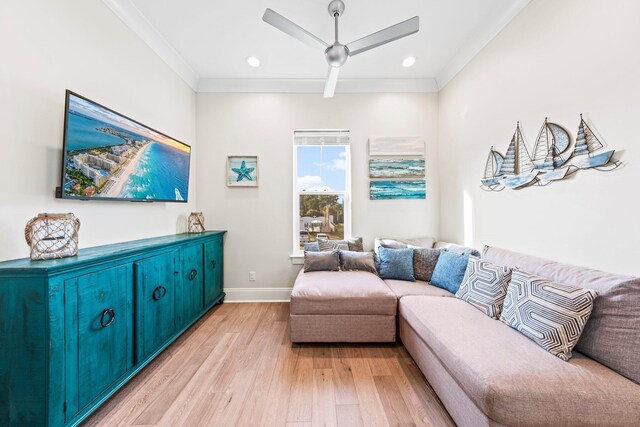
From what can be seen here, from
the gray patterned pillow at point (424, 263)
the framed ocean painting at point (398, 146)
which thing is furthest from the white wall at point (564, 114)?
the framed ocean painting at point (398, 146)

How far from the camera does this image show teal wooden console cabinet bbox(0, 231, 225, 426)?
1202 millimetres

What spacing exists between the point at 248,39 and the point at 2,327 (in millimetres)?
2748

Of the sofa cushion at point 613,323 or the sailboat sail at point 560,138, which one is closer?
the sofa cushion at point 613,323

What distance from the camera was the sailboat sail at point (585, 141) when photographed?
4.80 feet

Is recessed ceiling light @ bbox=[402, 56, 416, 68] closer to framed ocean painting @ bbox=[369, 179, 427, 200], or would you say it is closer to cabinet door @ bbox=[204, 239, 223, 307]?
framed ocean painting @ bbox=[369, 179, 427, 200]

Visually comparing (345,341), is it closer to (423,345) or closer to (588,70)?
(423,345)

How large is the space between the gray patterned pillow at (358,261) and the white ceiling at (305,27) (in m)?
2.24

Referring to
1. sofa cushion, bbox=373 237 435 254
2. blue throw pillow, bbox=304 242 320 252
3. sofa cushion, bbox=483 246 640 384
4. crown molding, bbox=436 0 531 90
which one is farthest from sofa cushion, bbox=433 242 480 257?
crown molding, bbox=436 0 531 90

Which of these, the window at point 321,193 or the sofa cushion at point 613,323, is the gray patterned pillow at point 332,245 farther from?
the sofa cushion at point 613,323

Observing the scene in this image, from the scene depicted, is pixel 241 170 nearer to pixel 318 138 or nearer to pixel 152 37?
pixel 318 138

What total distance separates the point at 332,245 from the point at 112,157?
228 centimetres

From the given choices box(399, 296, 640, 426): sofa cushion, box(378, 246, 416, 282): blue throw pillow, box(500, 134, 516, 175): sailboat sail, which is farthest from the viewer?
box(378, 246, 416, 282): blue throw pillow

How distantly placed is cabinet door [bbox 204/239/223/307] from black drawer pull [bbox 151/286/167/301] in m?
0.72

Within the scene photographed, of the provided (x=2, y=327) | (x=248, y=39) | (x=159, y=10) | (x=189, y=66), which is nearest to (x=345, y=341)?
(x=2, y=327)
